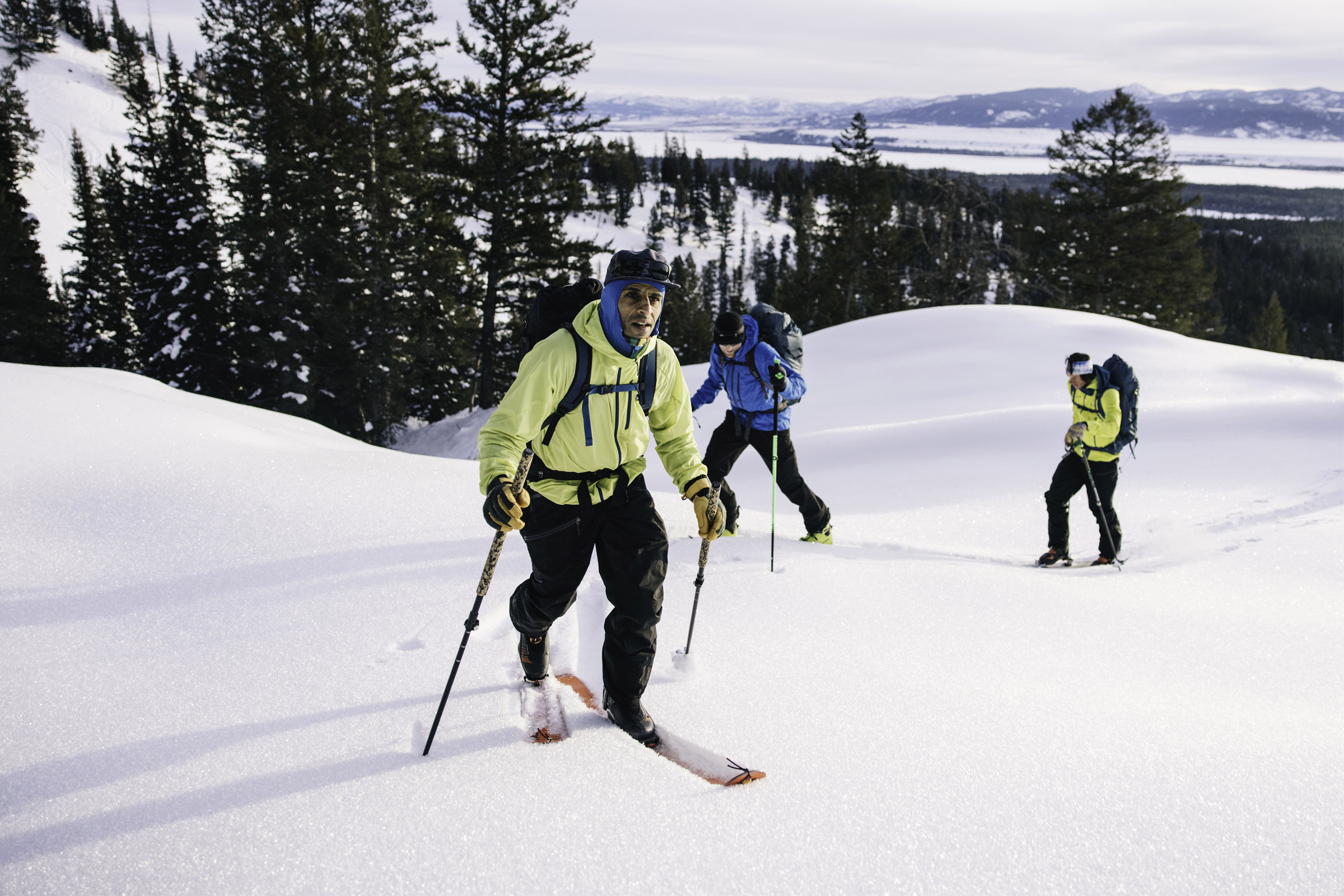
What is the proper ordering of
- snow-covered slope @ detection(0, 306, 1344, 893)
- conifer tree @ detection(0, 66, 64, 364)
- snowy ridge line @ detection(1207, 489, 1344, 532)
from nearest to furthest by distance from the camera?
snow-covered slope @ detection(0, 306, 1344, 893) → snowy ridge line @ detection(1207, 489, 1344, 532) → conifer tree @ detection(0, 66, 64, 364)

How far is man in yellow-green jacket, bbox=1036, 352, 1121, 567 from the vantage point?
6.30 m

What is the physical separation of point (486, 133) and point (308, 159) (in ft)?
16.4

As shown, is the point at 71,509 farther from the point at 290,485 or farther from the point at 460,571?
the point at 460,571

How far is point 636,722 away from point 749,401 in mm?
3325

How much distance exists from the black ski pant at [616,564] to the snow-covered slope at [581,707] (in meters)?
0.32

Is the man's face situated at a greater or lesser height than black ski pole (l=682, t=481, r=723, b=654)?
greater

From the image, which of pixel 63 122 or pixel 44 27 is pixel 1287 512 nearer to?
pixel 63 122

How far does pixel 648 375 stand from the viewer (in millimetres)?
3020

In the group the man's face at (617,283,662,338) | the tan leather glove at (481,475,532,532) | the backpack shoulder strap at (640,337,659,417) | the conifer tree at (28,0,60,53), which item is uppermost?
the conifer tree at (28,0,60,53)

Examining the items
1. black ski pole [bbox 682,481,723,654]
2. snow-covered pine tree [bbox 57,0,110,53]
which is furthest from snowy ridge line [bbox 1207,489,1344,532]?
snow-covered pine tree [bbox 57,0,110,53]

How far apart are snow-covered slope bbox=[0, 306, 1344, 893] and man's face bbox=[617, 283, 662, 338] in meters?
1.67

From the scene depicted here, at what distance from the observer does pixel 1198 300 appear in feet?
115

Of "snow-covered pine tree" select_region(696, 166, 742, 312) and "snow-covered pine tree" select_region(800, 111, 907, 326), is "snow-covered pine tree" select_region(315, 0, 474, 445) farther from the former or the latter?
"snow-covered pine tree" select_region(696, 166, 742, 312)

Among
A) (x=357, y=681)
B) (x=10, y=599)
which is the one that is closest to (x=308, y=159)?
(x=10, y=599)
